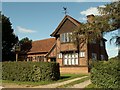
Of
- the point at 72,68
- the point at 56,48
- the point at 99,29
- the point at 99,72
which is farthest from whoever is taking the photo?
the point at 56,48

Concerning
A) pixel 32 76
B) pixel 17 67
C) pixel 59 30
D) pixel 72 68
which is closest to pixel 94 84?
pixel 32 76

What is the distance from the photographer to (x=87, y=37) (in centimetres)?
2630

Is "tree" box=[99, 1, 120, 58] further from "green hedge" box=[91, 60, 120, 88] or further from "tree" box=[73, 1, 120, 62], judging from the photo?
"green hedge" box=[91, 60, 120, 88]

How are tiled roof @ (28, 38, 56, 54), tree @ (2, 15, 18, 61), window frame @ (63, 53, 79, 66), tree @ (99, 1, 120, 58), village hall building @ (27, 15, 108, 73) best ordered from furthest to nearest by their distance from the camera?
tree @ (2, 15, 18, 61)
tiled roof @ (28, 38, 56, 54)
window frame @ (63, 53, 79, 66)
village hall building @ (27, 15, 108, 73)
tree @ (99, 1, 120, 58)

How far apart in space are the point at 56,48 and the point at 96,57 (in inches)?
261

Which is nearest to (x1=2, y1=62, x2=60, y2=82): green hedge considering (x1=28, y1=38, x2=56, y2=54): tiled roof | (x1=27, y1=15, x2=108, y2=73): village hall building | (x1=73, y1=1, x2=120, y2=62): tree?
(x1=73, y1=1, x2=120, y2=62): tree

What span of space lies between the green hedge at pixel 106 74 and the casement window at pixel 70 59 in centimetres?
1801

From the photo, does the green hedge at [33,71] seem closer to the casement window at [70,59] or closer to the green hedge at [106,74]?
the green hedge at [106,74]

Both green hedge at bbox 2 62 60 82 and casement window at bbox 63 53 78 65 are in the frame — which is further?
casement window at bbox 63 53 78 65

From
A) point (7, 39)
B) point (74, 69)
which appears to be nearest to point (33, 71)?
point (74, 69)

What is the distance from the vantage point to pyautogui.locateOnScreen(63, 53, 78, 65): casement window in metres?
38.5

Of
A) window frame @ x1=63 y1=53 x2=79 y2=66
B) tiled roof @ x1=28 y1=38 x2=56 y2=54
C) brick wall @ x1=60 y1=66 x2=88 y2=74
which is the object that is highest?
tiled roof @ x1=28 y1=38 x2=56 y2=54

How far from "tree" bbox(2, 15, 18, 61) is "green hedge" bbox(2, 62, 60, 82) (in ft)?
80.7

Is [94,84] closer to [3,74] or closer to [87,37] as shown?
[87,37]
